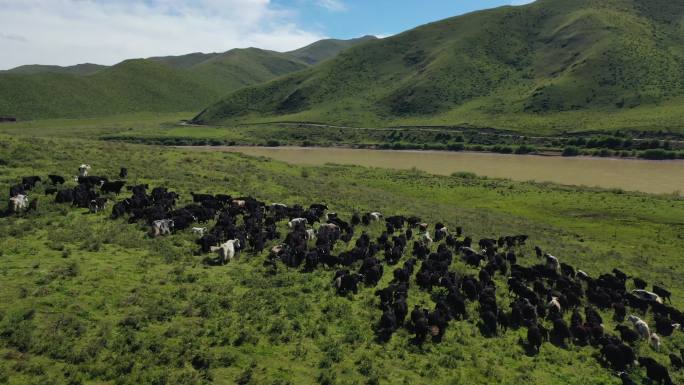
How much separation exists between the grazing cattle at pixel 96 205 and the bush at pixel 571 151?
316ft

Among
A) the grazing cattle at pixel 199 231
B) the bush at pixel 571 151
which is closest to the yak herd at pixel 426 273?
the grazing cattle at pixel 199 231

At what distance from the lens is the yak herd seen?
1670cm

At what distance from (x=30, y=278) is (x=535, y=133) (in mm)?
119451

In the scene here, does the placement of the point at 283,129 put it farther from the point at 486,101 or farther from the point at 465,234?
the point at 465,234

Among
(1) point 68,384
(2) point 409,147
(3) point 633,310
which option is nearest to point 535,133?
(2) point 409,147

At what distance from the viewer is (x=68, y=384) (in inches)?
442

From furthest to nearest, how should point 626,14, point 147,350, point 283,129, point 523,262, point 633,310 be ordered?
point 626,14 → point 283,129 → point 523,262 → point 633,310 → point 147,350

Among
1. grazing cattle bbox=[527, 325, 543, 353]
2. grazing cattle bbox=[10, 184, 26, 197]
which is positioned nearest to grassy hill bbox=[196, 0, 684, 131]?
grazing cattle bbox=[527, 325, 543, 353]

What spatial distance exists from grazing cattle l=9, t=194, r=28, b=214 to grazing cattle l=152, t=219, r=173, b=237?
22.2 ft

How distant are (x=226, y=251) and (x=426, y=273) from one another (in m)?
8.95

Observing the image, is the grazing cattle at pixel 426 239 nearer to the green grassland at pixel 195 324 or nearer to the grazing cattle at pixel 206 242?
the green grassland at pixel 195 324

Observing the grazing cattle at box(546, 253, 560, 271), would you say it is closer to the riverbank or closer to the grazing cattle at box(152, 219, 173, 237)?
the grazing cattle at box(152, 219, 173, 237)

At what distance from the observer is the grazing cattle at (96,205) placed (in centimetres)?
2534

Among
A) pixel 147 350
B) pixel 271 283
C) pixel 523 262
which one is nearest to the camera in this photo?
pixel 147 350
